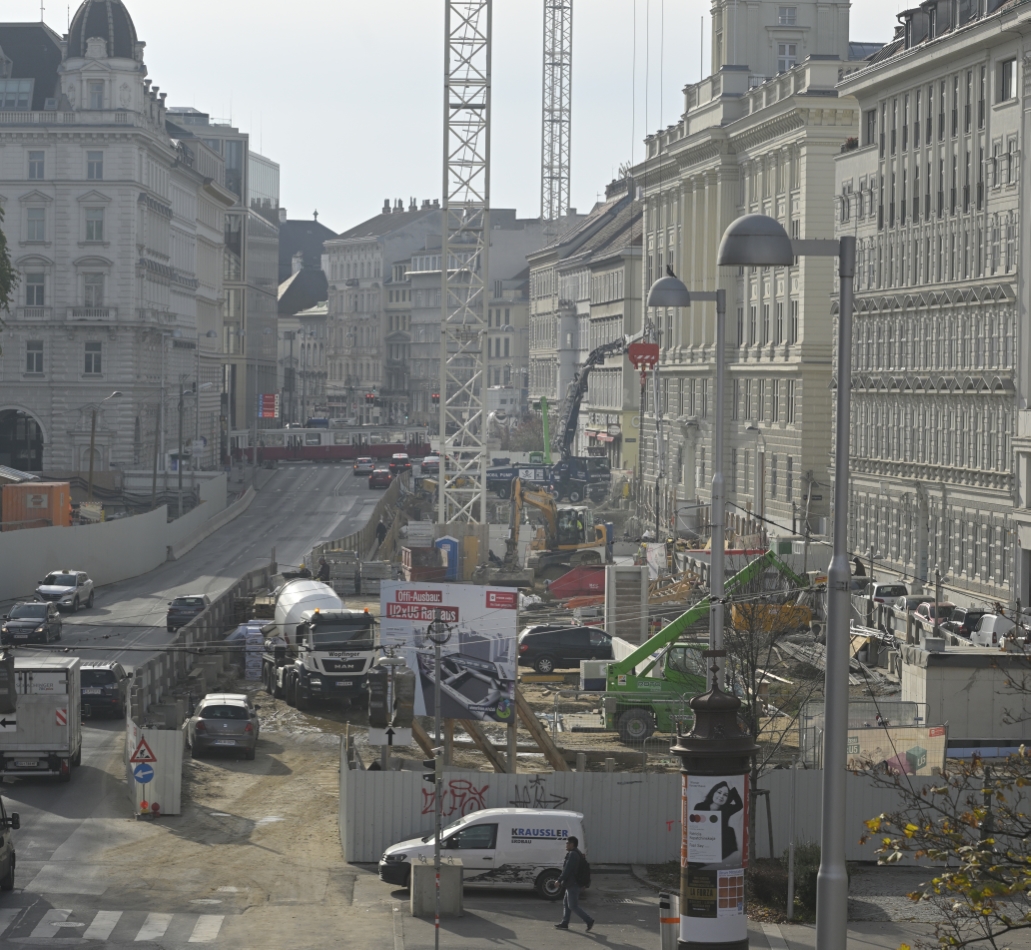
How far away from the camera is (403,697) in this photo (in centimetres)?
5003

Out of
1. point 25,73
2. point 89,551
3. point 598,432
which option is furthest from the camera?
point 598,432

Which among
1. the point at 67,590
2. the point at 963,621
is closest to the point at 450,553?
the point at 67,590

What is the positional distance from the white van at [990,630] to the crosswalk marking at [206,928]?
26264mm

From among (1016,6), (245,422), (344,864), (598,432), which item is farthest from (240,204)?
(344,864)

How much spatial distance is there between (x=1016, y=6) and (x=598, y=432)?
275ft

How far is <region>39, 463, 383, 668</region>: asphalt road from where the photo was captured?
5894cm

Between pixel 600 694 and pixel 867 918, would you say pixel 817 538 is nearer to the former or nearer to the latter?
pixel 600 694

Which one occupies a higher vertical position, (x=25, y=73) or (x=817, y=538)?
(x=25, y=73)

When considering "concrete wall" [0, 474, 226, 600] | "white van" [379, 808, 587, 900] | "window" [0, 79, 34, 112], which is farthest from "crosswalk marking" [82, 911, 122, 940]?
"window" [0, 79, 34, 112]

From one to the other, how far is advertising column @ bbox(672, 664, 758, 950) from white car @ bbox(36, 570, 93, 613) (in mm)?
48926

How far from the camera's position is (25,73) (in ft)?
397

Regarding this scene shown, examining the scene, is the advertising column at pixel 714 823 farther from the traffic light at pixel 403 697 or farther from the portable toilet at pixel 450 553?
the portable toilet at pixel 450 553

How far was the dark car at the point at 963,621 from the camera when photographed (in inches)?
2021

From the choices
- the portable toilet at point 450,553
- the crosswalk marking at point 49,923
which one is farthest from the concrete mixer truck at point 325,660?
the portable toilet at point 450,553
